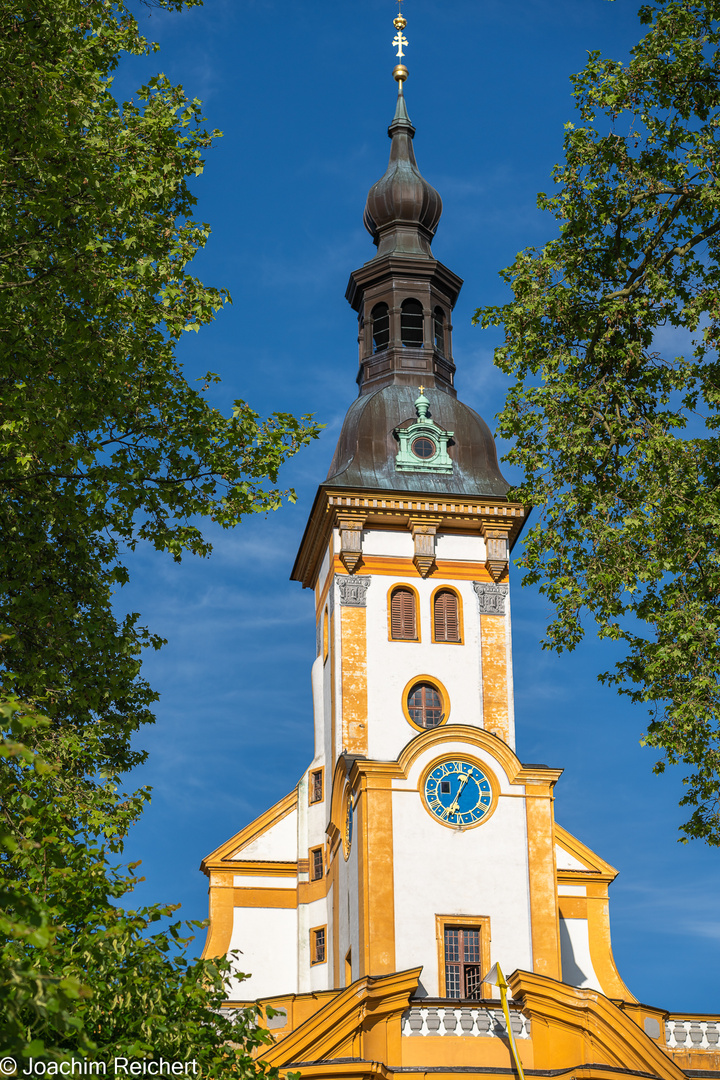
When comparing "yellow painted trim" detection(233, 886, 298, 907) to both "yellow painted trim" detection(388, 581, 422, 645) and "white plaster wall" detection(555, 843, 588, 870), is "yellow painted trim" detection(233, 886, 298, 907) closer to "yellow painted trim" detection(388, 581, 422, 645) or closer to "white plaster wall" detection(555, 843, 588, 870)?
"white plaster wall" detection(555, 843, 588, 870)

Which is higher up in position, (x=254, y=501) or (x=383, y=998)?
(x=254, y=501)

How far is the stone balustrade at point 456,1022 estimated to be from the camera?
89.0ft

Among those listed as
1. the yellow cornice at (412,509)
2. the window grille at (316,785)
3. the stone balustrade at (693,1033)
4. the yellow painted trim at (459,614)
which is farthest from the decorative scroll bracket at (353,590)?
the stone balustrade at (693,1033)

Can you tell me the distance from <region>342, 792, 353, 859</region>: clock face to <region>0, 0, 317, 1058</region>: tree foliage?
1580 cm

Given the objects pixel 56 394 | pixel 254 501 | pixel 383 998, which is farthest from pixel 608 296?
pixel 383 998

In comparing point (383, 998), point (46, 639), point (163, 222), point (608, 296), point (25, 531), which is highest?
point (163, 222)

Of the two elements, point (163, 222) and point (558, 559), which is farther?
point (163, 222)

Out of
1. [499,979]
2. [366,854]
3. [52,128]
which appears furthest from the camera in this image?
[366,854]

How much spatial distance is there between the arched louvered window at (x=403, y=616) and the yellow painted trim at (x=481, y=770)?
12.3ft

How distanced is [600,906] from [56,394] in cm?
2590

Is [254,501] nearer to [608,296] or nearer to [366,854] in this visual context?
[608,296]

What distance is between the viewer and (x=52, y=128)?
13.9 m

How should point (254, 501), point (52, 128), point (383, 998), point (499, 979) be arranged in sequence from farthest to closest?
point (383, 998)
point (499, 979)
point (254, 501)
point (52, 128)

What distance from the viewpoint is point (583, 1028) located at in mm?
27406
